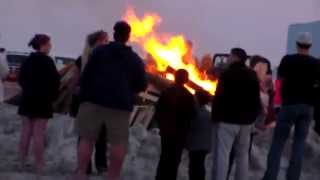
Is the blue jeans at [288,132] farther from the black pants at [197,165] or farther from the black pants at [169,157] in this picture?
the black pants at [169,157]

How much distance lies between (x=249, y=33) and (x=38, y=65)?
18.6m

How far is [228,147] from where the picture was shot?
30.2 feet

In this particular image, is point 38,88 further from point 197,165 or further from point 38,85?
point 197,165

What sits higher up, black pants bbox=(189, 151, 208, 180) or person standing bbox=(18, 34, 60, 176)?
person standing bbox=(18, 34, 60, 176)

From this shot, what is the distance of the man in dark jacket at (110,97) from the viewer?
8078 mm

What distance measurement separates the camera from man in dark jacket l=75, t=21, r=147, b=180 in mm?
8078

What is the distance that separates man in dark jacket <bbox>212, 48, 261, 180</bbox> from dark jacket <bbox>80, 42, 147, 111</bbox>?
1174mm

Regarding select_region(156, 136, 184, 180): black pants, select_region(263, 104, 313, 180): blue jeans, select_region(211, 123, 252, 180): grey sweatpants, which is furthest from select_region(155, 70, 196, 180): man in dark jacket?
select_region(263, 104, 313, 180): blue jeans

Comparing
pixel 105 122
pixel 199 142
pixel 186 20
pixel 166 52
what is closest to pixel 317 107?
pixel 199 142

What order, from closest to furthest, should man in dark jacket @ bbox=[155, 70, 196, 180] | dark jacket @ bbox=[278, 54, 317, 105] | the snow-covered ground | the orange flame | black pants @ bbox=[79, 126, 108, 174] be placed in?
dark jacket @ bbox=[278, 54, 317, 105], man in dark jacket @ bbox=[155, 70, 196, 180], black pants @ bbox=[79, 126, 108, 174], the snow-covered ground, the orange flame

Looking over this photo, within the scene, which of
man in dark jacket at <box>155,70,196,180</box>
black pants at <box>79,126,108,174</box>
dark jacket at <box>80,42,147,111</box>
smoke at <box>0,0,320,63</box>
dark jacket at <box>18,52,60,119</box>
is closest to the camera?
dark jacket at <box>80,42,147,111</box>

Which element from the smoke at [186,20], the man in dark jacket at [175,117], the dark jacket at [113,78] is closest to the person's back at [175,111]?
the man in dark jacket at [175,117]

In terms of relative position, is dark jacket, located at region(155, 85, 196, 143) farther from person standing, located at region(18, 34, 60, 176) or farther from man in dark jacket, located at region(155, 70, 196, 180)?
person standing, located at region(18, 34, 60, 176)

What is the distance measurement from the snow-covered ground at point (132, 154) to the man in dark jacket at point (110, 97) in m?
2.05
